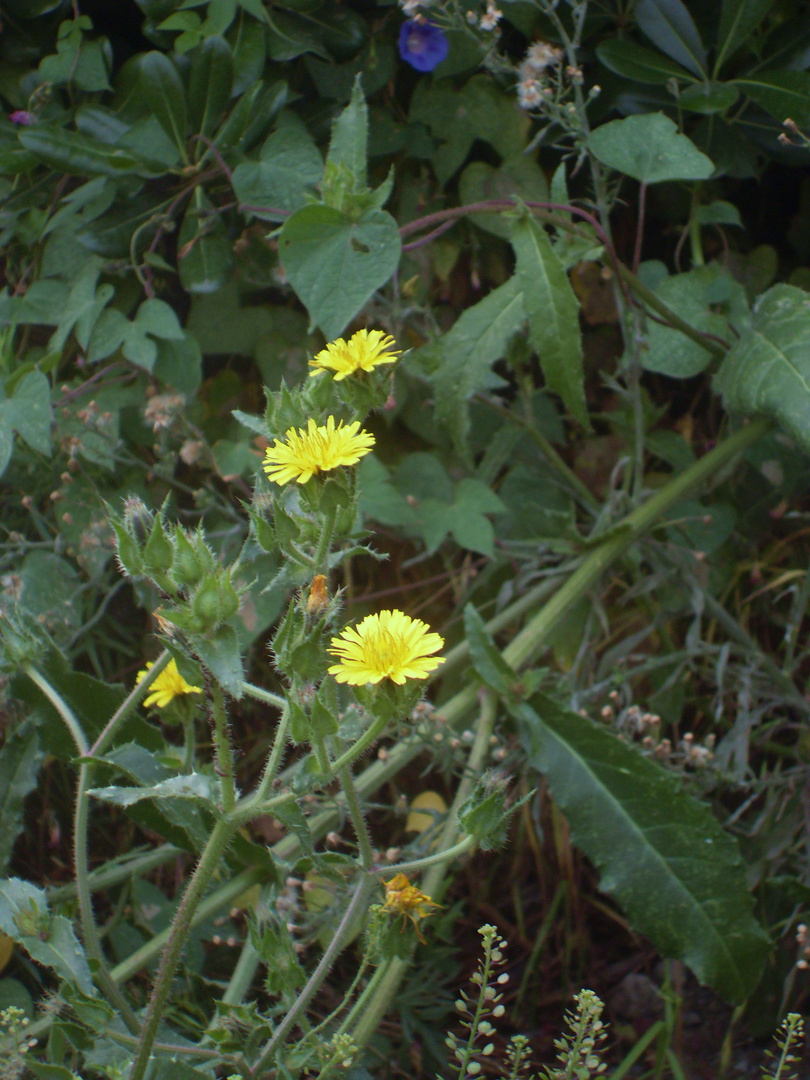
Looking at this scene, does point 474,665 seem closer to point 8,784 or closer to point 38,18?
point 8,784

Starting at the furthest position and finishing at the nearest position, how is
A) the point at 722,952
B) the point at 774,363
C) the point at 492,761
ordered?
the point at 492,761
the point at 774,363
the point at 722,952

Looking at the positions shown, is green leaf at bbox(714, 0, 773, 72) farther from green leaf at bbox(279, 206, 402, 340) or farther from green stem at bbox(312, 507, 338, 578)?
green stem at bbox(312, 507, 338, 578)

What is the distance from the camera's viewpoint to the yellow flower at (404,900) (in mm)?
810

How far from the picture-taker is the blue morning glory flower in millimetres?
1390

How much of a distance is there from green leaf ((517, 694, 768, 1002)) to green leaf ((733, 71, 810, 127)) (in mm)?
967

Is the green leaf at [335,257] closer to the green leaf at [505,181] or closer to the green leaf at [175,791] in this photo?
the green leaf at [505,181]

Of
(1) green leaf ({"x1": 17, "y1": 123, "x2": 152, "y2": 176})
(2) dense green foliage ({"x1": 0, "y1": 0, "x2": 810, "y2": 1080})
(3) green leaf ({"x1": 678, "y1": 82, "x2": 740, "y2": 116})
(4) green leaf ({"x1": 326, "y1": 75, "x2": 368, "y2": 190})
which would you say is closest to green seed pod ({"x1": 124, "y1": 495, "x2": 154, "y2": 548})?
(2) dense green foliage ({"x1": 0, "y1": 0, "x2": 810, "y2": 1080})

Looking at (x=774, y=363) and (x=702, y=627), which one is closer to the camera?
(x=774, y=363)

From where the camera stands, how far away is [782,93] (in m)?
1.32

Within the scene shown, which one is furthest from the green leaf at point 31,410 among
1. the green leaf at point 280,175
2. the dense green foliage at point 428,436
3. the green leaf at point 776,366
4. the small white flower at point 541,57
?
the green leaf at point 776,366

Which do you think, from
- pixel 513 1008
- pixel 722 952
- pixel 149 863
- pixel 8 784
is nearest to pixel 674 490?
pixel 722 952

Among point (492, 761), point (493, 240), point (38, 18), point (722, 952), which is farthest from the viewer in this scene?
point (493, 240)

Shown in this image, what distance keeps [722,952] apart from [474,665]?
1.55 feet

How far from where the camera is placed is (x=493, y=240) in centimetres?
154
